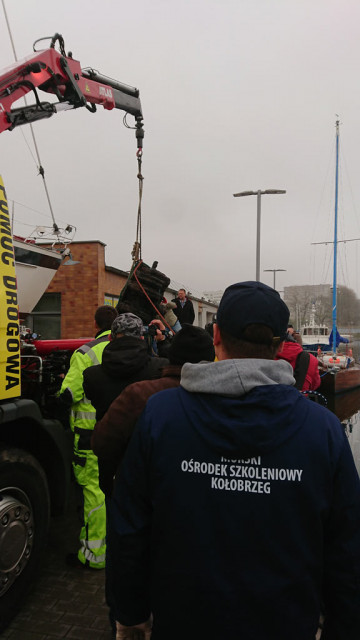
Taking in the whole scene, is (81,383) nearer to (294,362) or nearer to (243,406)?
(294,362)

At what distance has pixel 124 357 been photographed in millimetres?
3000

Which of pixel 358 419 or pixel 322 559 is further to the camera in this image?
pixel 358 419

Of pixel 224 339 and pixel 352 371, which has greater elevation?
pixel 224 339

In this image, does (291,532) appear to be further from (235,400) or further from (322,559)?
(235,400)

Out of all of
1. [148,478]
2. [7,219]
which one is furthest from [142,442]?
[7,219]

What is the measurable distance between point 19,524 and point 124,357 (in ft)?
4.57

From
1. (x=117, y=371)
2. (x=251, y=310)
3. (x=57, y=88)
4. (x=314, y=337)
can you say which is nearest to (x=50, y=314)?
(x=57, y=88)

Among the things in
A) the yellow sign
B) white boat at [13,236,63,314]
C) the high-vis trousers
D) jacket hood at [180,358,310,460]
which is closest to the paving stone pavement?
the high-vis trousers

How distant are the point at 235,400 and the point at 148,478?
399mm

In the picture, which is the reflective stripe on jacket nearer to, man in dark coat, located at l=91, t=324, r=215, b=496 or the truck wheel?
the truck wheel

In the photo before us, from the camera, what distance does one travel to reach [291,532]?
133 centimetres

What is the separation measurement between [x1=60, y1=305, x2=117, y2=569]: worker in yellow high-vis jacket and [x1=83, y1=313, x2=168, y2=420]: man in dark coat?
28.2 inches

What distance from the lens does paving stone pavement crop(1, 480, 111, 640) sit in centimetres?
304

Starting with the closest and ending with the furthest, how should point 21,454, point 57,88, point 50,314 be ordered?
point 21,454
point 57,88
point 50,314
